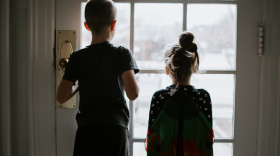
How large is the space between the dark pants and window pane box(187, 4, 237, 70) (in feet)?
1.82

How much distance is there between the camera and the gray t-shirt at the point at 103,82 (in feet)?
3.07

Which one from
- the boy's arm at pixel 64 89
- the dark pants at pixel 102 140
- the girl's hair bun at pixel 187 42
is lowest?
the dark pants at pixel 102 140

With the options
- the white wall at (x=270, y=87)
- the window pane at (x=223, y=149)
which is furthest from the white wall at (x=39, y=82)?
the window pane at (x=223, y=149)

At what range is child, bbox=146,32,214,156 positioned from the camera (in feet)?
3.15

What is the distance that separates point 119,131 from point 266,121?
745 mm

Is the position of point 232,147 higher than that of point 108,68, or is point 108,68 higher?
point 108,68

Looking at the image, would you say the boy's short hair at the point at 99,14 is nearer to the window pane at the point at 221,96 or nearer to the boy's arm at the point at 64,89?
the boy's arm at the point at 64,89

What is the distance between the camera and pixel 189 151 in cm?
96

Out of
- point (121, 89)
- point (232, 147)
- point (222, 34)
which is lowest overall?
point (232, 147)

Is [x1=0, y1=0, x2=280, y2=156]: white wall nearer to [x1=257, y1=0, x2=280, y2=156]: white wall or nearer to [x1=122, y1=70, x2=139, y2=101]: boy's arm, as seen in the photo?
[x1=257, y1=0, x2=280, y2=156]: white wall

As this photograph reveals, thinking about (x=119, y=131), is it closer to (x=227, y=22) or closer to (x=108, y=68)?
(x=108, y=68)

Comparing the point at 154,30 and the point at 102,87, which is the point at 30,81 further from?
the point at 154,30

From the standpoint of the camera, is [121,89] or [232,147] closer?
[121,89]

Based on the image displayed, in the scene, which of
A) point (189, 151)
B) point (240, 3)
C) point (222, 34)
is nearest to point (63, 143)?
point (189, 151)
